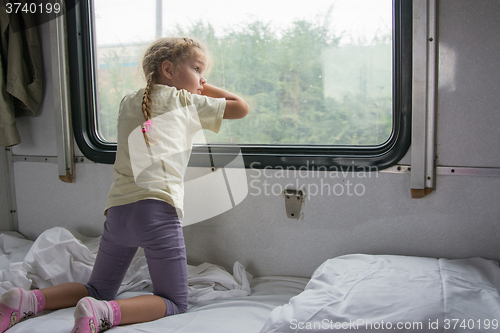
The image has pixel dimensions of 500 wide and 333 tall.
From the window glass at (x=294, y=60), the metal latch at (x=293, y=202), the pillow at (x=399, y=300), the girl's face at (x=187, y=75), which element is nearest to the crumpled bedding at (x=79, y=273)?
the metal latch at (x=293, y=202)

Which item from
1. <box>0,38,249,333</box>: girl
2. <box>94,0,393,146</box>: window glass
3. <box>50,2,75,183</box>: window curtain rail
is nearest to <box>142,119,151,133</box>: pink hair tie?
<box>0,38,249,333</box>: girl

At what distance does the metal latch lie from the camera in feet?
5.73

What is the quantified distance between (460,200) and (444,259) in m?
0.26

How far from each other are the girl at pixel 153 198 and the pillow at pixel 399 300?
1.47 feet

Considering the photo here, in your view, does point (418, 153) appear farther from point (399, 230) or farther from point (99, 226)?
point (99, 226)

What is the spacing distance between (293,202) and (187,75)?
0.76 meters

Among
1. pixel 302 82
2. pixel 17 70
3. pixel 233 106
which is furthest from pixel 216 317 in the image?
pixel 17 70

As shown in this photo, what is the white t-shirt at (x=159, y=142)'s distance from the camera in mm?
1403

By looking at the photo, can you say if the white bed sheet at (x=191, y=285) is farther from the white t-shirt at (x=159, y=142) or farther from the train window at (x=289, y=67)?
the train window at (x=289, y=67)

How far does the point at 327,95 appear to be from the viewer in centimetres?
175

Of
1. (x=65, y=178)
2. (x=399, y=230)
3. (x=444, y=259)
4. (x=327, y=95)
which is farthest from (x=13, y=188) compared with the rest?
(x=444, y=259)

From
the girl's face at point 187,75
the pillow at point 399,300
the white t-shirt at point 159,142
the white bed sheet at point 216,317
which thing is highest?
the girl's face at point 187,75

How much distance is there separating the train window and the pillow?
1.68 ft

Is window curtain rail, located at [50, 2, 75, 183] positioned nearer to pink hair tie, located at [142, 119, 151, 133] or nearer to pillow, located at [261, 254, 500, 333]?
pink hair tie, located at [142, 119, 151, 133]
